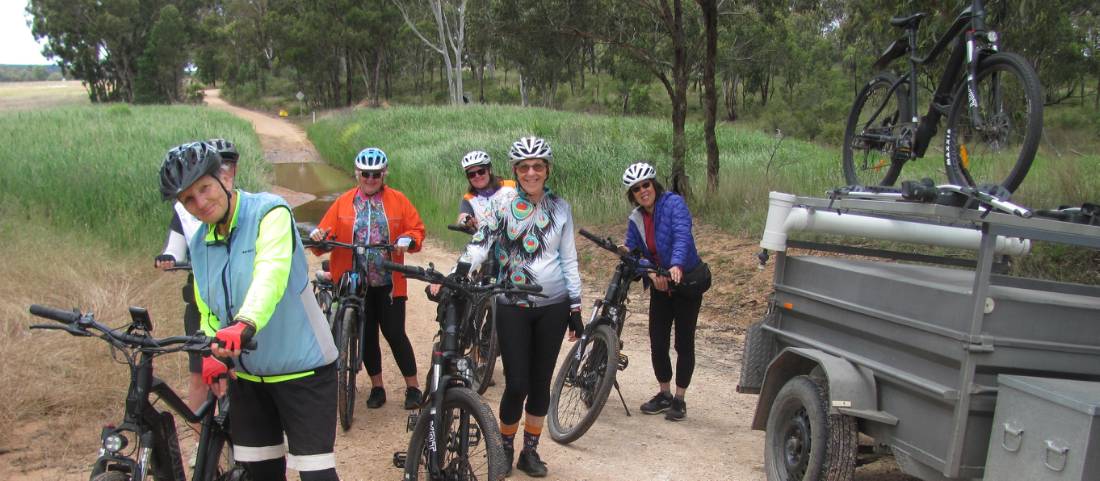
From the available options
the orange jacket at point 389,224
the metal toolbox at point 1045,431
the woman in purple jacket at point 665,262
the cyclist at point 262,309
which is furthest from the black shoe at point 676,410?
the cyclist at point 262,309

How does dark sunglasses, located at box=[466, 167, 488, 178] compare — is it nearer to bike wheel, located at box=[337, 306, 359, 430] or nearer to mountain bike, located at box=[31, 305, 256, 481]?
bike wheel, located at box=[337, 306, 359, 430]

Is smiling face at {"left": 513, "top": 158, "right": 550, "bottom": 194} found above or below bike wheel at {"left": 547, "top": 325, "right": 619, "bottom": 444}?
above

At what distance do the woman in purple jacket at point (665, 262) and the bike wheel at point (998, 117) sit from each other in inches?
69.4

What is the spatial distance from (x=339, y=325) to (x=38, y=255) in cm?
466

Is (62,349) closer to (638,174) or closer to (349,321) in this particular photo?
(349,321)

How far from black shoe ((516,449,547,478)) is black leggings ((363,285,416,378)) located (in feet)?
5.45

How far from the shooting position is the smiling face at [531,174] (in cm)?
489

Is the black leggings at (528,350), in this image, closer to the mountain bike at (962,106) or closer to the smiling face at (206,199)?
the smiling face at (206,199)

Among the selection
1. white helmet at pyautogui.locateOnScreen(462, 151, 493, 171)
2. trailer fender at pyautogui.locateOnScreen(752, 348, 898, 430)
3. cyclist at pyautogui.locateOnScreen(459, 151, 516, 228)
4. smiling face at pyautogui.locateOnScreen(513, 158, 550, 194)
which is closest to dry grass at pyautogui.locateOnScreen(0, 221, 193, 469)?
cyclist at pyautogui.locateOnScreen(459, 151, 516, 228)

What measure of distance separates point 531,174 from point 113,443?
99.4 inches

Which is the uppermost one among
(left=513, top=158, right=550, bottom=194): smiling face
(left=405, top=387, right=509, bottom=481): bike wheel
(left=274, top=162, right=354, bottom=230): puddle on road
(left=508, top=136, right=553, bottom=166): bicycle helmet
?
(left=508, top=136, right=553, bottom=166): bicycle helmet

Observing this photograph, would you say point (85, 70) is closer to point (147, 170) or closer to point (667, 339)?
point (147, 170)

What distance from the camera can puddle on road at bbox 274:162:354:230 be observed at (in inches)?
792

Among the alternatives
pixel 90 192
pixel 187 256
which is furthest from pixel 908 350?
pixel 90 192
